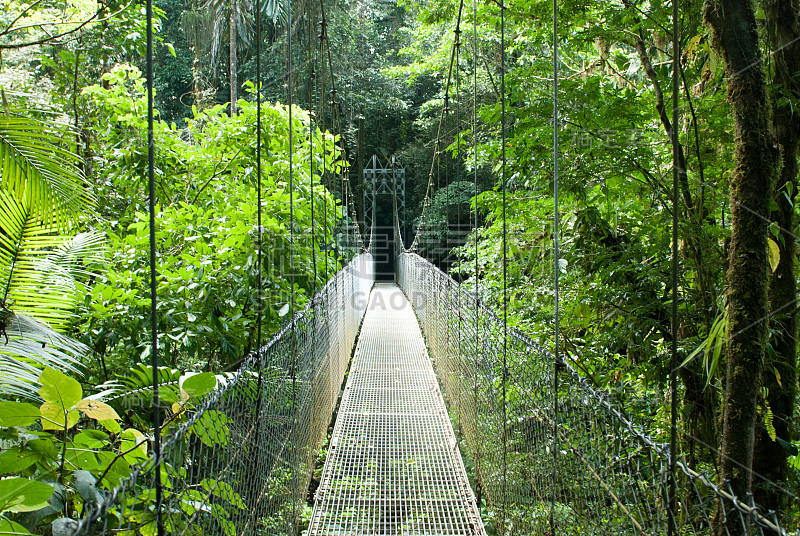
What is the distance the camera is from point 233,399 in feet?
3.41

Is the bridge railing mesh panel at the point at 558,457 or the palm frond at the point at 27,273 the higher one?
the palm frond at the point at 27,273

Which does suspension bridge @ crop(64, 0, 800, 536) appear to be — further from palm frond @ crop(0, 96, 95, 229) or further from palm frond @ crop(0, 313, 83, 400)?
palm frond @ crop(0, 96, 95, 229)

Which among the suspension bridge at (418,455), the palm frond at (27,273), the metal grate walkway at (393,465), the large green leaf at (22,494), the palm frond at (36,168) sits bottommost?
the metal grate walkway at (393,465)

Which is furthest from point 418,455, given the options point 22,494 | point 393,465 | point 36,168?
point 22,494

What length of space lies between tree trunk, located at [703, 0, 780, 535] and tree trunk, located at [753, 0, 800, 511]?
0.45 feet

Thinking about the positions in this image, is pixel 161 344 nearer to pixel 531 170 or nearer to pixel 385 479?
pixel 385 479

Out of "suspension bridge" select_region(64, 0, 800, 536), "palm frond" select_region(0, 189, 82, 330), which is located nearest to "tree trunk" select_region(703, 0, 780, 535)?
"suspension bridge" select_region(64, 0, 800, 536)

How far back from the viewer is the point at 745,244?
1119 mm

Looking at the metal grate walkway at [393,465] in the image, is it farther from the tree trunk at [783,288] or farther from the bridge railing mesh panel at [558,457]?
the tree trunk at [783,288]

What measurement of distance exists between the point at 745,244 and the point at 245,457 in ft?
3.87

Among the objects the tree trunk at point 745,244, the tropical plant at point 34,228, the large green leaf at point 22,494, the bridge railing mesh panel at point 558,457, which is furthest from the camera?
the tropical plant at point 34,228

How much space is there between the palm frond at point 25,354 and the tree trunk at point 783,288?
5.17 ft

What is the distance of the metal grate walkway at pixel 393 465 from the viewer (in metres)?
1.94

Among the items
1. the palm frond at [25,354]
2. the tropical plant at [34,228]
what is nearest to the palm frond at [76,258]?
the tropical plant at [34,228]
